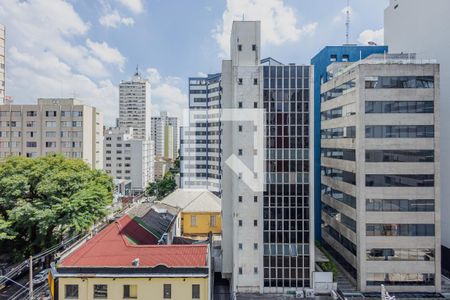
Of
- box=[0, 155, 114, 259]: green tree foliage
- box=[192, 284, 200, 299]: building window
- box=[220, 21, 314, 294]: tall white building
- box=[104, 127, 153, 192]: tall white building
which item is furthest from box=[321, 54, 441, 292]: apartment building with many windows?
box=[104, 127, 153, 192]: tall white building

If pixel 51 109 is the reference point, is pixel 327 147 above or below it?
below

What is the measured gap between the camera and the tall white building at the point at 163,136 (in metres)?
155

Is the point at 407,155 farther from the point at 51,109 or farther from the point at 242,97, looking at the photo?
the point at 51,109

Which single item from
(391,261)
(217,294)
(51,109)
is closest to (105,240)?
(217,294)

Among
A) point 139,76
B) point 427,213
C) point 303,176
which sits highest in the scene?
point 139,76

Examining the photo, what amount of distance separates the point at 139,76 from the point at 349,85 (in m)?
131

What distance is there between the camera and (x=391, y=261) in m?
26.1

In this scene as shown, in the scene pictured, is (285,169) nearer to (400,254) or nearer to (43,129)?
(400,254)

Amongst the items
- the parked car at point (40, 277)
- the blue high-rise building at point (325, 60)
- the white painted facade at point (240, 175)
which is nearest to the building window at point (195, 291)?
the white painted facade at point (240, 175)

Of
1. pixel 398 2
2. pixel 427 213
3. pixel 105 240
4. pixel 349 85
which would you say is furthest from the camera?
pixel 398 2

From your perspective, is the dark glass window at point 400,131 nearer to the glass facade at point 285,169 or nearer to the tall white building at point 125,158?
the glass facade at point 285,169

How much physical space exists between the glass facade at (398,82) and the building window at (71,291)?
28.0 m

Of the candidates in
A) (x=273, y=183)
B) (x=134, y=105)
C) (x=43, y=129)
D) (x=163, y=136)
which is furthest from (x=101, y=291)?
(x=163, y=136)

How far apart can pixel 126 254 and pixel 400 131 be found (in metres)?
25.0
